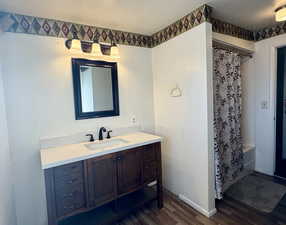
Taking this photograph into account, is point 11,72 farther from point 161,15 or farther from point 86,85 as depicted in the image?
point 161,15

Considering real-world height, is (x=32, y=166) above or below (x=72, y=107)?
below

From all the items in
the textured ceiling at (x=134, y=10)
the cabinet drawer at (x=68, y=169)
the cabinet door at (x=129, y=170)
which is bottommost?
the cabinet door at (x=129, y=170)

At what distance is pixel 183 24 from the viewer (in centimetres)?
205

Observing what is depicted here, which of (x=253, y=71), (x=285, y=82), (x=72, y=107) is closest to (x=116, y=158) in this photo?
(x=72, y=107)

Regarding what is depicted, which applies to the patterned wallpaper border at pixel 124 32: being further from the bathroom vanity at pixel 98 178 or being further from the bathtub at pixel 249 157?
the bathtub at pixel 249 157

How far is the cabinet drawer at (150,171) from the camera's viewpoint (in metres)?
2.03

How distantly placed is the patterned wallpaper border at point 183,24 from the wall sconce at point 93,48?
0.71 metres

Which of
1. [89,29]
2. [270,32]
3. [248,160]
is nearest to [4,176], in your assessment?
[89,29]

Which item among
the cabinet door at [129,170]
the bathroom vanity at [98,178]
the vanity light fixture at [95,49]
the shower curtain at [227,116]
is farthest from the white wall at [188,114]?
the vanity light fixture at [95,49]

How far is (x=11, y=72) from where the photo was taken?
1.72 metres

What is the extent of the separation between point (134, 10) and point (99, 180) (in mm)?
1867

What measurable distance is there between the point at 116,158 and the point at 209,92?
128cm

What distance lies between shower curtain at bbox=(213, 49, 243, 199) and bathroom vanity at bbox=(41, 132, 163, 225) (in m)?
0.92

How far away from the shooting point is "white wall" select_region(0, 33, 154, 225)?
1734 mm
